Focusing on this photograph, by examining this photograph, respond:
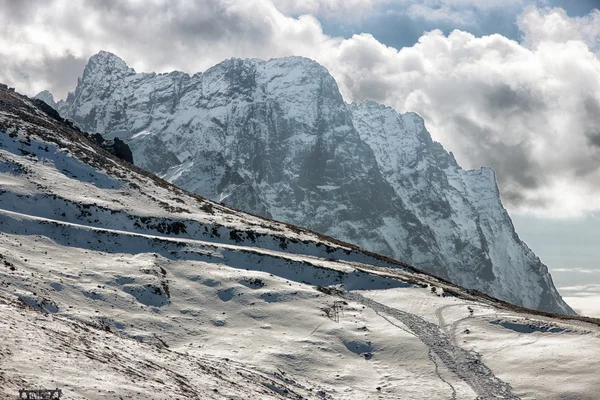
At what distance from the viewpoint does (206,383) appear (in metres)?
27.3

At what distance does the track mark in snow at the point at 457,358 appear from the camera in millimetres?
35388

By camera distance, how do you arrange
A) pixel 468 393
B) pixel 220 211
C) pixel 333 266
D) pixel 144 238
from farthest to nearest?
pixel 220 211
pixel 333 266
pixel 144 238
pixel 468 393

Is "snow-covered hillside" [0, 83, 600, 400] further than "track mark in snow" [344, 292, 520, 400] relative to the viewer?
No

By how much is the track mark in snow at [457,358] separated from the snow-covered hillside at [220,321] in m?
0.16

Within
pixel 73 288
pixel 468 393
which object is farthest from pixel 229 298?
pixel 468 393

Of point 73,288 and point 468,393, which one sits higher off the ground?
point 73,288

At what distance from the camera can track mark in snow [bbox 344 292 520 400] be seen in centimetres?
3539

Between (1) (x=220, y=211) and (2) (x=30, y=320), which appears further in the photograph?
(1) (x=220, y=211)

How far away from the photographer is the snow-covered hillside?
26344 mm

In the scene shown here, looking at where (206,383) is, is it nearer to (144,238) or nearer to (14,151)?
(144,238)

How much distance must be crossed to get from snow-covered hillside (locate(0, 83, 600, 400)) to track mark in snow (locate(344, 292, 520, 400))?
16 cm

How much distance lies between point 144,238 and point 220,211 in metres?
30.9

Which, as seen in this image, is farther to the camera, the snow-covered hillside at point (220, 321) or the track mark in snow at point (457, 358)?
the track mark in snow at point (457, 358)

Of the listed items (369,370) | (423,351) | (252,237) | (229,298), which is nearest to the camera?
(369,370)
